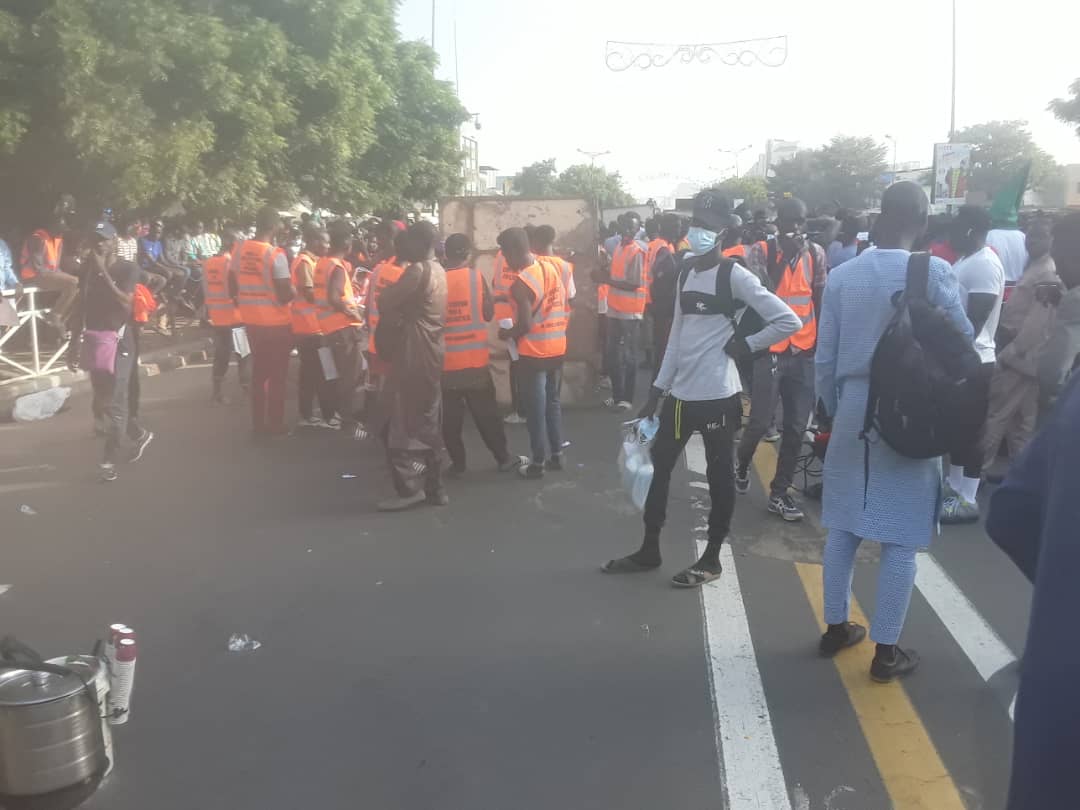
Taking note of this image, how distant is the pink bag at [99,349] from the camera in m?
7.30

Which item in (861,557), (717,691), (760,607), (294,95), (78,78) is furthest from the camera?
(294,95)

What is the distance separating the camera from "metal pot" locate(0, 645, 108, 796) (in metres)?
3.18

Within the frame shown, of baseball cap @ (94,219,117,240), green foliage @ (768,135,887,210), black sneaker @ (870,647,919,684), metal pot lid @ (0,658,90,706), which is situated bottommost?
black sneaker @ (870,647,919,684)

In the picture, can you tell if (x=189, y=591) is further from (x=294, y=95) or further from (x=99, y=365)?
(x=294, y=95)

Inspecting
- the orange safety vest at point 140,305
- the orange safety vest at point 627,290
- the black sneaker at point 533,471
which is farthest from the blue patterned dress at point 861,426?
the orange safety vest at point 627,290

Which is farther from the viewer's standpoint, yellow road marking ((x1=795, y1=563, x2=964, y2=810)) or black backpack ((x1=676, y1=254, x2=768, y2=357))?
black backpack ((x1=676, y1=254, x2=768, y2=357))

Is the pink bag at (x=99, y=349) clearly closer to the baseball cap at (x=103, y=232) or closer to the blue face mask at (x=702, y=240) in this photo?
the baseball cap at (x=103, y=232)

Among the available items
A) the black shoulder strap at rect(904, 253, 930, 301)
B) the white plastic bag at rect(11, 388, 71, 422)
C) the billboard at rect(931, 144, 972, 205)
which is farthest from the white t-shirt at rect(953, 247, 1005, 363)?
the billboard at rect(931, 144, 972, 205)

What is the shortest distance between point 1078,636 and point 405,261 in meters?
5.71

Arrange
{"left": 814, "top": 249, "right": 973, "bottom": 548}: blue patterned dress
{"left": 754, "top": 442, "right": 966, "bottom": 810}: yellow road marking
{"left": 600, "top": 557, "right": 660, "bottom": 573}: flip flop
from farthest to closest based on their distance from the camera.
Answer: {"left": 600, "top": 557, "right": 660, "bottom": 573}: flip flop → {"left": 814, "top": 249, "right": 973, "bottom": 548}: blue patterned dress → {"left": 754, "top": 442, "right": 966, "bottom": 810}: yellow road marking

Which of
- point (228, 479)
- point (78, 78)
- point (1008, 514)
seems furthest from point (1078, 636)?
point (78, 78)

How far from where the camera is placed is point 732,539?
239 inches

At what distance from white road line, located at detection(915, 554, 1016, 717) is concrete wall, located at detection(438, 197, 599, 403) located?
4.97 metres

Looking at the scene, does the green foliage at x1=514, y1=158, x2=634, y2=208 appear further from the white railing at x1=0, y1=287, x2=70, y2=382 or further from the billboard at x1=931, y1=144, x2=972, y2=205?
the white railing at x1=0, y1=287, x2=70, y2=382
